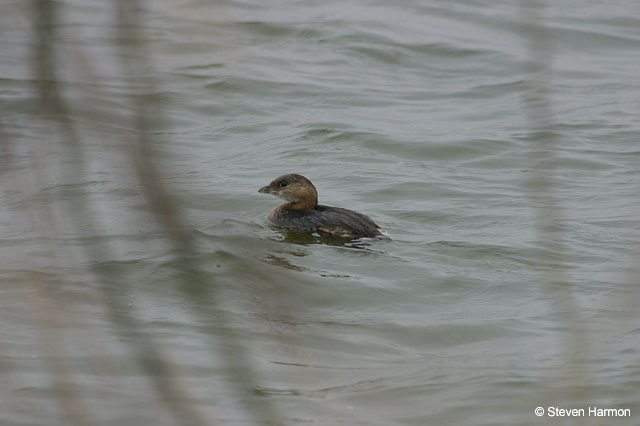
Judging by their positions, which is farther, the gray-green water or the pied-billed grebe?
the pied-billed grebe

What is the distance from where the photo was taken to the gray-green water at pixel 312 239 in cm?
158

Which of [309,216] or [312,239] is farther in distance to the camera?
[309,216]

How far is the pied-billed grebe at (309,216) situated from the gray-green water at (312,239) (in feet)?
0.56

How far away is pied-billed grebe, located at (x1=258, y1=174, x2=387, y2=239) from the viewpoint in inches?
308

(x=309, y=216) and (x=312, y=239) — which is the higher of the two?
(x=309, y=216)

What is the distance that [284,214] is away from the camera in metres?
8.48

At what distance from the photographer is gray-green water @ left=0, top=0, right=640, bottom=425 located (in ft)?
5.19

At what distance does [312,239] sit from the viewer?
26.3 feet

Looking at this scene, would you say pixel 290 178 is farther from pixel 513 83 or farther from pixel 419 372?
pixel 513 83

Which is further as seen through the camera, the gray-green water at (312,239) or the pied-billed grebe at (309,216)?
the pied-billed grebe at (309,216)

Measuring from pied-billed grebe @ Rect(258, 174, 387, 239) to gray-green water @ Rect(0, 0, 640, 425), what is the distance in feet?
0.56

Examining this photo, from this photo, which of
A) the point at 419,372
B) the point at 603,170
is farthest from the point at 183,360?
Result: the point at 603,170

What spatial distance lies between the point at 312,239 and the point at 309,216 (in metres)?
0.32

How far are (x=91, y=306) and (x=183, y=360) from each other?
0.95 metres
